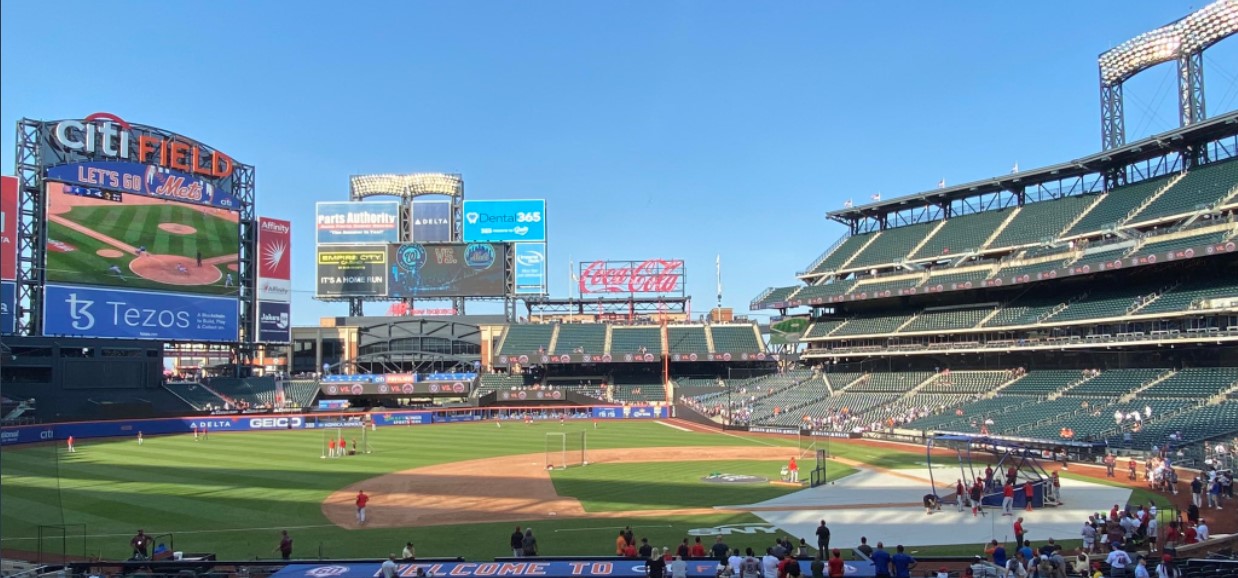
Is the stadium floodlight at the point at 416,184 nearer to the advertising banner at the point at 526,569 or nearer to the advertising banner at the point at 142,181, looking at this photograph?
the advertising banner at the point at 142,181

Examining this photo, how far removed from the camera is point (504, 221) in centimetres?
8912

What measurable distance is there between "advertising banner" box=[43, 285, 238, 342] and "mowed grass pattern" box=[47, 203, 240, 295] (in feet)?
A: 2.82

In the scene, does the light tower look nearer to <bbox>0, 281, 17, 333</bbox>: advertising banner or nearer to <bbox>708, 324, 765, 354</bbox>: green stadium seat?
<bbox>708, 324, 765, 354</bbox>: green stadium seat

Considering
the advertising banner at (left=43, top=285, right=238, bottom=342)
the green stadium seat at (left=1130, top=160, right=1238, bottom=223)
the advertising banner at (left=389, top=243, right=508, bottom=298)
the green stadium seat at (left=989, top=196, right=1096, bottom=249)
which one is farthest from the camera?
the advertising banner at (left=389, top=243, right=508, bottom=298)

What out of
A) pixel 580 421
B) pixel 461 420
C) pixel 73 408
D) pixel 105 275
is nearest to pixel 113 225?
pixel 105 275

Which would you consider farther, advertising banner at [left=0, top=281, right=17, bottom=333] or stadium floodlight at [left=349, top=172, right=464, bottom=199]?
stadium floodlight at [left=349, top=172, right=464, bottom=199]

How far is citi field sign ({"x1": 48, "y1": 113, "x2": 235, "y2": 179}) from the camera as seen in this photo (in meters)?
62.7

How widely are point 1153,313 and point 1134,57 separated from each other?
22738 millimetres

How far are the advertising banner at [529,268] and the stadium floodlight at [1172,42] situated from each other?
54.7 meters

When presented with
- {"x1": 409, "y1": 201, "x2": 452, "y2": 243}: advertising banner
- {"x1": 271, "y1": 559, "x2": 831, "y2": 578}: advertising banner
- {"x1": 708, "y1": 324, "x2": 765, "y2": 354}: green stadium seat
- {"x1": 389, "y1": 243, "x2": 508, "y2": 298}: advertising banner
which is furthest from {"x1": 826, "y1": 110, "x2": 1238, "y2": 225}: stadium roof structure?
{"x1": 271, "y1": 559, "x2": 831, "y2": 578}: advertising banner

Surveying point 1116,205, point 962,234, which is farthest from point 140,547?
point 962,234

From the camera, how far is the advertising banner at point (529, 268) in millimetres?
89375

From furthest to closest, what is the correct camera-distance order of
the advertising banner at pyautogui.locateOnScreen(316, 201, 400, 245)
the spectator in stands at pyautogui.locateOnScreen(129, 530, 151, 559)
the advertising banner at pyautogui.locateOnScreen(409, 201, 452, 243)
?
the advertising banner at pyautogui.locateOnScreen(409, 201, 452, 243), the advertising banner at pyautogui.locateOnScreen(316, 201, 400, 245), the spectator in stands at pyautogui.locateOnScreen(129, 530, 151, 559)

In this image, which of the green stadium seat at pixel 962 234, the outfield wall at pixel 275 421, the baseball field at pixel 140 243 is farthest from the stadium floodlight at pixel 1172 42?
the baseball field at pixel 140 243
